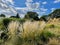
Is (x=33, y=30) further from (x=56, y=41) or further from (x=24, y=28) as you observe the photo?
(x=56, y=41)

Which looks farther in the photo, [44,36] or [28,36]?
[44,36]

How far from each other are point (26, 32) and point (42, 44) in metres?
1.18

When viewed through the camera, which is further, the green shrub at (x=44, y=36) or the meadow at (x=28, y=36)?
the green shrub at (x=44, y=36)

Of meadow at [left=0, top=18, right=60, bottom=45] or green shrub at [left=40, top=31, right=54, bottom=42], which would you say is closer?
meadow at [left=0, top=18, right=60, bottom=45]

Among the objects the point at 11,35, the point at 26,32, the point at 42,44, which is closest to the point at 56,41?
the point at 42,44

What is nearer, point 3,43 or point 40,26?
point 3,43

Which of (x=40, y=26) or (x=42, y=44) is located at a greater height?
(x=40, y=26)

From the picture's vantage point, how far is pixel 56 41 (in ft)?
45.2

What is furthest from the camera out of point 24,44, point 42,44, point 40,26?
point 40,26

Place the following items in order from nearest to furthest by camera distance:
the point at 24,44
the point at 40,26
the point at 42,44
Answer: the point at 24,44, the point at 42,44, the point at 40,26

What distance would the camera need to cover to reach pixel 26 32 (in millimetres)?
14109

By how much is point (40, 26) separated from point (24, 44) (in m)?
2.36

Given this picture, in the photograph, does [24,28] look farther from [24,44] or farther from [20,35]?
[24,44]

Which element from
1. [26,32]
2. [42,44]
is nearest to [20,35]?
[26,32]
